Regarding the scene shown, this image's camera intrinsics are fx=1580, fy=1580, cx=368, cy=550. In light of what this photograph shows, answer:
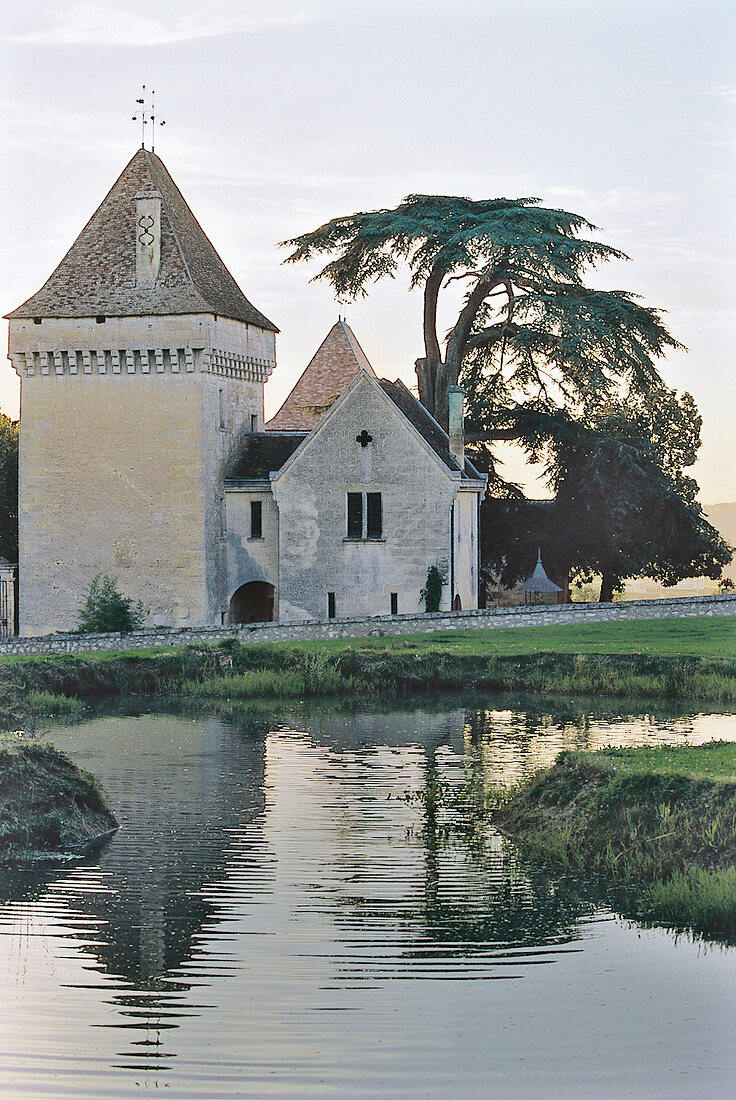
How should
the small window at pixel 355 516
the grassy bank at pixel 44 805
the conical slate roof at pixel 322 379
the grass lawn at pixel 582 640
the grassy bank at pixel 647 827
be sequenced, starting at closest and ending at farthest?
the grassy bank at pixel 647 827, the grassy bank at pixel 44 805, the grass lawn at pixel 582 640, the small window at pixel 355 516, the conical slate roof at pixel 322 379

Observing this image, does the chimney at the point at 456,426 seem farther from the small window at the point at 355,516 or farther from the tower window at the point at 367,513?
the small window at the point at 355,516

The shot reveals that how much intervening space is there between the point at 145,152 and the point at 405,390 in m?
11.0

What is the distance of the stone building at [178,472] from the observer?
149ft

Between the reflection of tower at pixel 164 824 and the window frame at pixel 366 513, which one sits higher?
the window frame at pixel 366 513

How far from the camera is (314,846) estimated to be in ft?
55.0

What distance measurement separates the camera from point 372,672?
1329 inches

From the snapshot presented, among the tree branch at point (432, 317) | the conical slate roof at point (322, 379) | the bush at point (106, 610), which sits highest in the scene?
the tree branch at point (432, 317)

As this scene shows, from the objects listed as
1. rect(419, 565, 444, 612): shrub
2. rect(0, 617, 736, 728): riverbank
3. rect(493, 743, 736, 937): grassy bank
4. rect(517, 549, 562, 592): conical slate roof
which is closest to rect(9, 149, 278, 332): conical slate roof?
rect(419, 565, 444, 612): shrub

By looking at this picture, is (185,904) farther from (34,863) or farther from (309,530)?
(309,530)

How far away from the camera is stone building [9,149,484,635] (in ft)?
149

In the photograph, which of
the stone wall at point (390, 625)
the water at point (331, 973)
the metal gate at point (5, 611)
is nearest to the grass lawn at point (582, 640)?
the stone wall at point (390, 625)

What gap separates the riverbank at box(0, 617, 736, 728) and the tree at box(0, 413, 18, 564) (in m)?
19.4

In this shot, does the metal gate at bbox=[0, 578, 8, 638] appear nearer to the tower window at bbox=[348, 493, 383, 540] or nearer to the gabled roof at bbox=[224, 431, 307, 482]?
the gabled roof at bbox=[224, 431, 307, 482]

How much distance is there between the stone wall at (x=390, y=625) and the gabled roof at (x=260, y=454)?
8.10m
